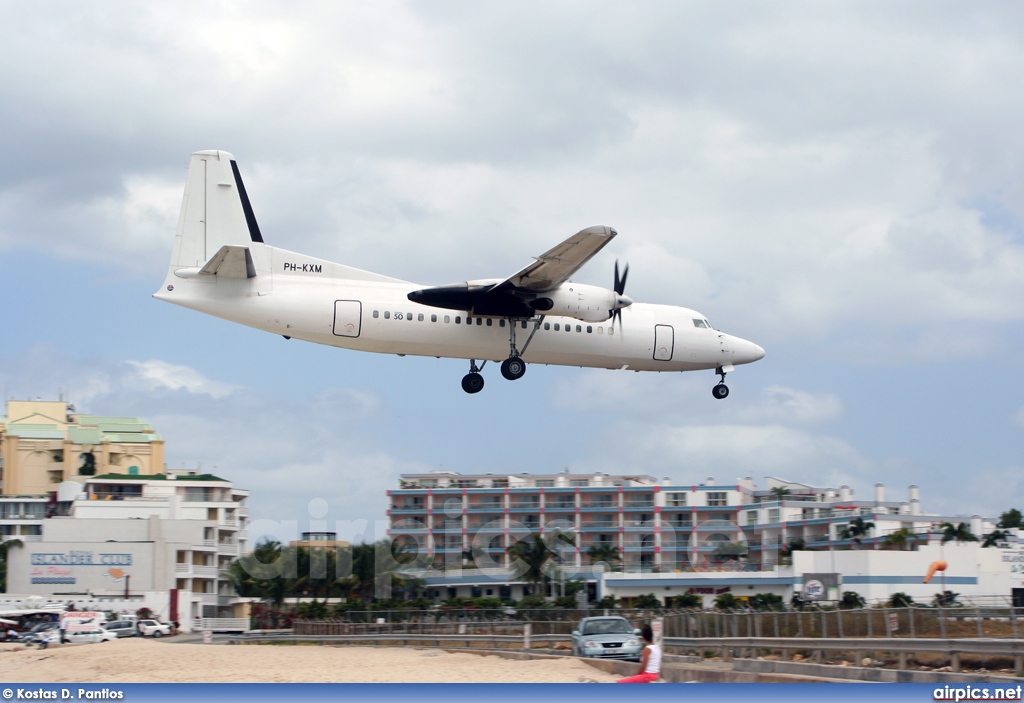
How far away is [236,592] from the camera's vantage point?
66000 millimetres

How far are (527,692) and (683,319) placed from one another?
20.3 m

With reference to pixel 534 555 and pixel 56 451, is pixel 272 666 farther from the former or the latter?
pixel 56 451

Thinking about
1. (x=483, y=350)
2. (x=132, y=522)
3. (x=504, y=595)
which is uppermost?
(x=483, y=350)

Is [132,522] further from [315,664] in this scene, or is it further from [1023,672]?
[1023,672]

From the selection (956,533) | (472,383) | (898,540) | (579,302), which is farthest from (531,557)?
(579,302)

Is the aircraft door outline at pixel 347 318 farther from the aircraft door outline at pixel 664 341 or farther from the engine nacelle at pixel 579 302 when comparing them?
the aircraft door outline at pixel 664 341

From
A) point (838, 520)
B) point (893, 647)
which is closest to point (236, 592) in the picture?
point (838, 520)

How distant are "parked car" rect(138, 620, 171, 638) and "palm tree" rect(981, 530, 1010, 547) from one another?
4733 centimetres

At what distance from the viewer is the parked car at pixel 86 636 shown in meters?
41.2

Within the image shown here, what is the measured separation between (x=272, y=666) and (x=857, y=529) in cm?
4918

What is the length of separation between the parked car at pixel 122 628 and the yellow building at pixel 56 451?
1623 inches

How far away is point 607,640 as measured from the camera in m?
24.8

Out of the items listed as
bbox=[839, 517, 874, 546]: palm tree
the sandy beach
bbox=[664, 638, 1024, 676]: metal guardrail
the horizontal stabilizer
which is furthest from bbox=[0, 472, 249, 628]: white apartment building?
bbox=[664, 638, 1024, 676]: metal guardrail

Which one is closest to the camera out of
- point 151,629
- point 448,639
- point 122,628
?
point 448,639
